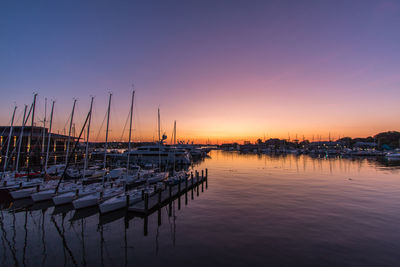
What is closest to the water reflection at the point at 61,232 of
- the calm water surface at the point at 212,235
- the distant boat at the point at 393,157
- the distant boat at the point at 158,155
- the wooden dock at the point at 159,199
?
the calm water surface at the point at 212,235

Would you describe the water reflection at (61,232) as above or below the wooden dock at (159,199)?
below

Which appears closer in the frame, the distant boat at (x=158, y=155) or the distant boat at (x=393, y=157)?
the distant boat at (x=158, y=155)

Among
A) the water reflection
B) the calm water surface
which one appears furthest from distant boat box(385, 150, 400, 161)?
the water reflection

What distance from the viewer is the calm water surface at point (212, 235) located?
A: 1184 centimetres

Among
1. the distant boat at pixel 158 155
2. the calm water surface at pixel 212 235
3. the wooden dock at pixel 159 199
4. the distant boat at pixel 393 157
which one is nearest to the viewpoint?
the calm water surface at pixel 212 235

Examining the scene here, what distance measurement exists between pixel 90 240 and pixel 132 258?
4.45m

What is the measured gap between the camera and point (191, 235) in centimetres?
1509

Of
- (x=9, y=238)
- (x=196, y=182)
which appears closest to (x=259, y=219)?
(x=196, y=182)

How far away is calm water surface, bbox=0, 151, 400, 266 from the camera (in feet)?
38.8

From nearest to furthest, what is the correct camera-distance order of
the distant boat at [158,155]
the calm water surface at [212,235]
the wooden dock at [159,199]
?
the calm water surface at [212,235] → the wooden dock at [159,199] → the distant boat at [158,155]

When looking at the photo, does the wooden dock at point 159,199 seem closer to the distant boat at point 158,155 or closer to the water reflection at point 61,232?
the water reflection at point 61,232

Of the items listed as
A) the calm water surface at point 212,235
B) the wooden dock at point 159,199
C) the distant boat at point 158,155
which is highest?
the distant boat at point 158,155

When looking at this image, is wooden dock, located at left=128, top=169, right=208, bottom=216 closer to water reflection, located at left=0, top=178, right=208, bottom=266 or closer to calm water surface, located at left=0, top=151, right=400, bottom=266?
water reflection, located at left=0, top=178, right=208, bottom=266

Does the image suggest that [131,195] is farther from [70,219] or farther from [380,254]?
[380,254]
